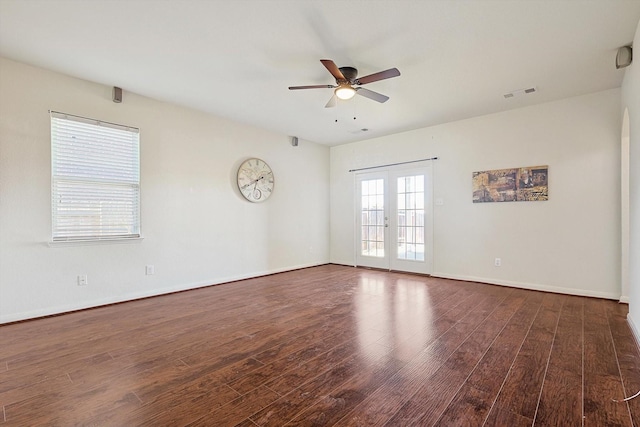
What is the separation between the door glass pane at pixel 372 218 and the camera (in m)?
Result: 6.33

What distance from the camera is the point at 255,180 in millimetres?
5574

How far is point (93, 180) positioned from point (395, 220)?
4.98 meters

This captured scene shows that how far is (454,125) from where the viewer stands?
17.4ft

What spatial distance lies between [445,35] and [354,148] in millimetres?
4038

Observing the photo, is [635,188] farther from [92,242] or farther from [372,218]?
[92,242]

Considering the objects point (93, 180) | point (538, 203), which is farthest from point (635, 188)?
point (93, 180)

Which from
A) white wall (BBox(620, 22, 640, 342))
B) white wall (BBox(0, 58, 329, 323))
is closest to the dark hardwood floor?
white wall (BBox(620, 22, 640, 342))

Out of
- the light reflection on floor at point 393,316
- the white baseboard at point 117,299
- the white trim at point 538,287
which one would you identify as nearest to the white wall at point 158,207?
the white baseboard at point 117,299

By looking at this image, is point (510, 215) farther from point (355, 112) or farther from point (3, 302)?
point (3, 302)

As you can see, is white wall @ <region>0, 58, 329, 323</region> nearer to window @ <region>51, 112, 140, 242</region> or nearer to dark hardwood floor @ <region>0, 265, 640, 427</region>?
window @ <region>51, 112, 140, 242</region>

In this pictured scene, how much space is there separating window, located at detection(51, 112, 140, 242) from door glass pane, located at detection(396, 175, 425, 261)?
454 cm

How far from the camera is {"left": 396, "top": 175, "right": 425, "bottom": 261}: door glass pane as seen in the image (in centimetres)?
573

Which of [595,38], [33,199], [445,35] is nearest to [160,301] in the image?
[33,199]

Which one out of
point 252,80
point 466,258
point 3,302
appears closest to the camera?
point 3,302
